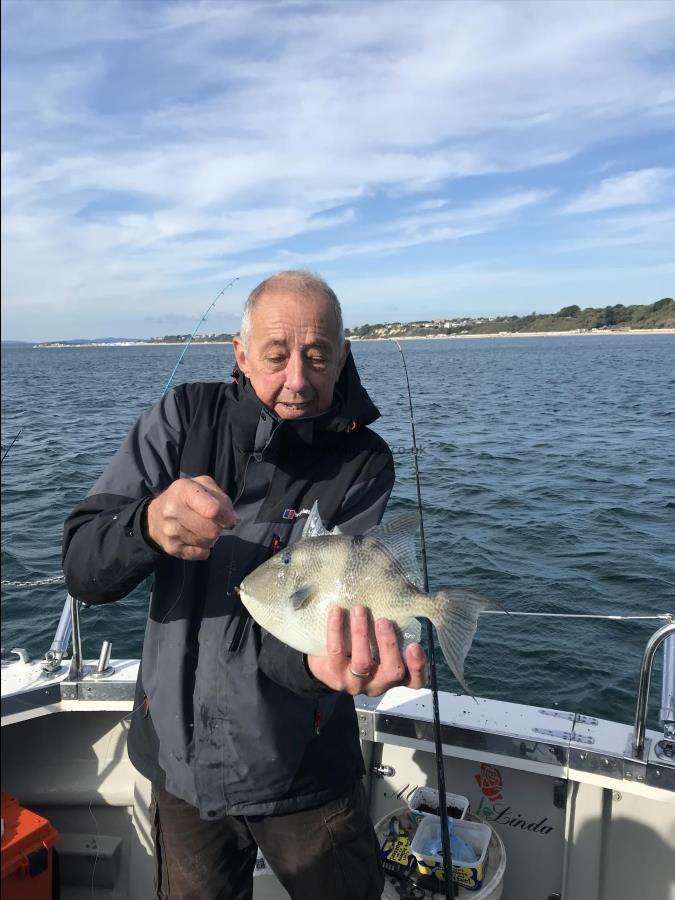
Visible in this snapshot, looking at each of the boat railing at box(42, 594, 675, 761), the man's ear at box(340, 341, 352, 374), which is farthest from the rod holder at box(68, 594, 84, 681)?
the man's ear at box(340, 341, 352, 374)

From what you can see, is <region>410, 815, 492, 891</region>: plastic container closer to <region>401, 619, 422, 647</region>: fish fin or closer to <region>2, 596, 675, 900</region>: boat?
<region>2, 596, 675, 900</region>: boat

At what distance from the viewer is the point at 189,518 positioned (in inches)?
76.1

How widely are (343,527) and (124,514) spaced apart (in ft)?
2.94

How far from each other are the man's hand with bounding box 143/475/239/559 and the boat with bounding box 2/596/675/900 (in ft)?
6.08

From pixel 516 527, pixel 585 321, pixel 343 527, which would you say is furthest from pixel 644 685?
pixel 585 321

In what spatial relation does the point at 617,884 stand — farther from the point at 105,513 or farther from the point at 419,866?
the point at 105,513

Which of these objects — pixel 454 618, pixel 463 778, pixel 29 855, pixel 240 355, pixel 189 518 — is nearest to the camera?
pixel 189 518

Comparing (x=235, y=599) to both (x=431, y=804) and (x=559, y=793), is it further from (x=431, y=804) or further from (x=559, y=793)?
(x=559, y=793)

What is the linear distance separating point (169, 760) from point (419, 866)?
1771 mm

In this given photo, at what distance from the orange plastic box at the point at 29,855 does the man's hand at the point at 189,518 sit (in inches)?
70.8

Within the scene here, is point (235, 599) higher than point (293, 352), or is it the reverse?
point (293, 352)

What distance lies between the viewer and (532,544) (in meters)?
11.5

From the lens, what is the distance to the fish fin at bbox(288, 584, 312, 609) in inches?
90.4

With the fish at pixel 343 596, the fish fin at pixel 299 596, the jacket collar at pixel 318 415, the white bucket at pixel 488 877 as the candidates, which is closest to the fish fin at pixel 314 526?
the fish at pixel 343 596
